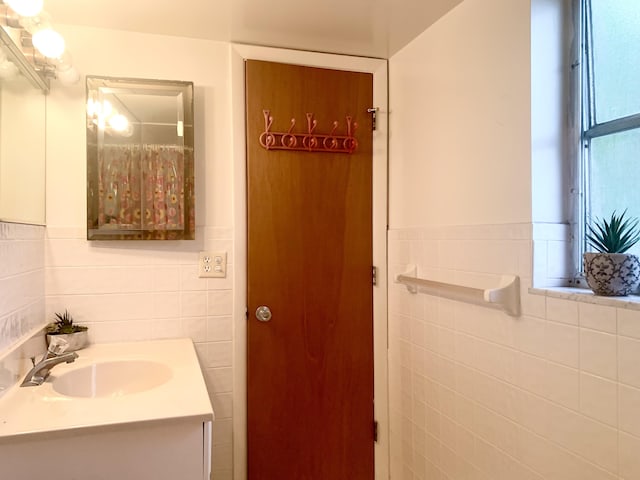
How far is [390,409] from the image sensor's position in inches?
81.5

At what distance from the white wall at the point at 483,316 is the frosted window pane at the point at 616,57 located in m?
0.19

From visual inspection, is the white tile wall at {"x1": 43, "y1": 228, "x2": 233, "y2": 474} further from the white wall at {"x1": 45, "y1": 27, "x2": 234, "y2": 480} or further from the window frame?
the window frame

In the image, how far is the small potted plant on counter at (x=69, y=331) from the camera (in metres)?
1.63

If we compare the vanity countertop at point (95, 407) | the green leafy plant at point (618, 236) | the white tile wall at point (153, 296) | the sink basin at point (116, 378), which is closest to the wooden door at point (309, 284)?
the white tile wall at point (153, 296)

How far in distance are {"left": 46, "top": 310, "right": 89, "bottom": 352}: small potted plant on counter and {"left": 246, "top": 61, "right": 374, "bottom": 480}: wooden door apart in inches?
→ 26.0

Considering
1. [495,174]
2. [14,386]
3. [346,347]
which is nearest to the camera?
[14,386]

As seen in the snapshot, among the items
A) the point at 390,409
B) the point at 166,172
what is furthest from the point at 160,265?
the point at 390,409

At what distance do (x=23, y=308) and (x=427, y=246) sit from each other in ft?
4.89

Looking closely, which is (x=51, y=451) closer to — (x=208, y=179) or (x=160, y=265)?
(x=160, y=265)

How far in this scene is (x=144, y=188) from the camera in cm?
177

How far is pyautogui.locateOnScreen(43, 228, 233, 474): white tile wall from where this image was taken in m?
1.75

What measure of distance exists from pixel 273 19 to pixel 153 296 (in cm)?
124

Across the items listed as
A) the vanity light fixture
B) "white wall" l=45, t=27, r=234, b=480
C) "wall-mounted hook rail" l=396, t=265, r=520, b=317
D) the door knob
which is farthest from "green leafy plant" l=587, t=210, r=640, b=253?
the vanity light fixture

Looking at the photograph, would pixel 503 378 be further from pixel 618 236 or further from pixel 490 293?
pixel 618 236
